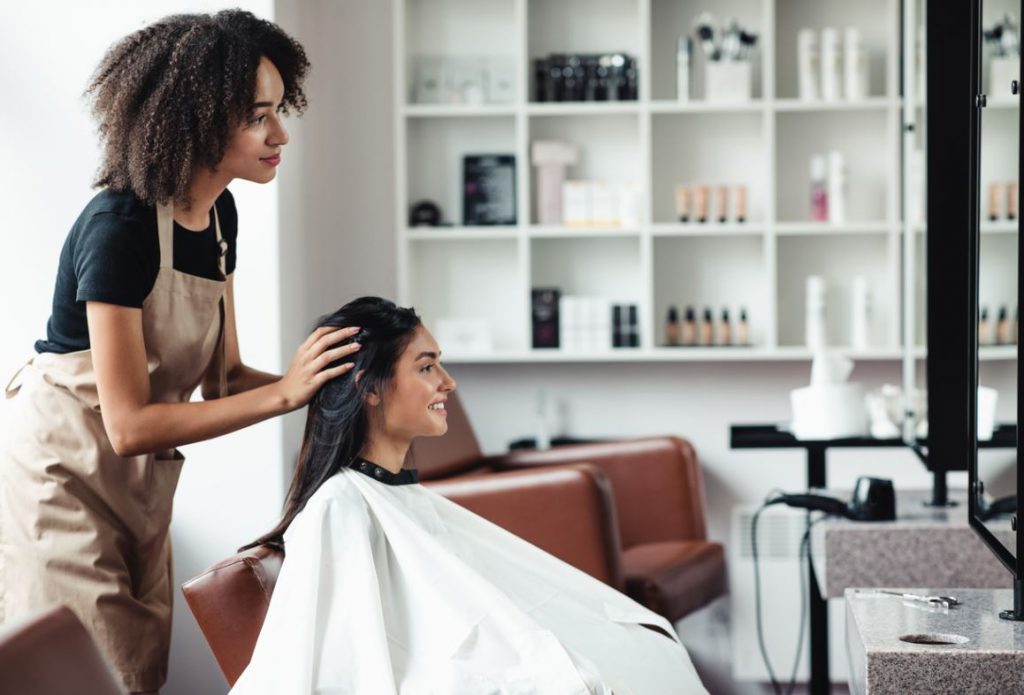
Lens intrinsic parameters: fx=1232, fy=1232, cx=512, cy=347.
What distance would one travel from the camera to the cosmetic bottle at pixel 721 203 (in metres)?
3.81

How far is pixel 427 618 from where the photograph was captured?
5.74 ft

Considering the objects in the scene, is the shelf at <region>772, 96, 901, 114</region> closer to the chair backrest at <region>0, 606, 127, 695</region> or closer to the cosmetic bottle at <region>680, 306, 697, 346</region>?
the cosmetic bottle at <region>680, 306, 697, 346</region>

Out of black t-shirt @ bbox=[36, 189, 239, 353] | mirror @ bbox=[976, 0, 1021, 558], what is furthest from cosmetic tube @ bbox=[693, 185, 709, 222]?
black t-shirt @ bbox=[36, 189, 239, 353]

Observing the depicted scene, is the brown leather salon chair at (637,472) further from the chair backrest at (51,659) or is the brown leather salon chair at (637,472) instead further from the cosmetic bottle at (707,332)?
the chair backrest at (51,659)

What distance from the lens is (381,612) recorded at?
5.55 ft

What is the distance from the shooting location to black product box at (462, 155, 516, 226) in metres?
3.88

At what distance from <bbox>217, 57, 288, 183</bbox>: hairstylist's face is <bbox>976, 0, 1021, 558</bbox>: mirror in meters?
1.01

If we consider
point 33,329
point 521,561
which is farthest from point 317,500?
point 33,329

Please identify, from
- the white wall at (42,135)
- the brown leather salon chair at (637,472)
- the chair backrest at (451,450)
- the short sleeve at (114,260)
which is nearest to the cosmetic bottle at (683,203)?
the brown leather salon chair at (637,472)

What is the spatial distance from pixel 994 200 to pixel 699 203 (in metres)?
1.94

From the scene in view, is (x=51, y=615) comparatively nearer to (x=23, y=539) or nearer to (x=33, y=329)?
(x=23, y=539)

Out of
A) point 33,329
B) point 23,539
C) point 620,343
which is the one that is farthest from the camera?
point 620,343

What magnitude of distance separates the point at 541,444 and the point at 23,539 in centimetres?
229

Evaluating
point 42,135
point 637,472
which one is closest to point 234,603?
point 42,135
